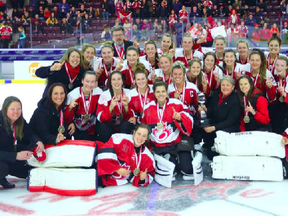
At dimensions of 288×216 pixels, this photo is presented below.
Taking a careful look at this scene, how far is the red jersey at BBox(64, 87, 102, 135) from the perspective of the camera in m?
4.29

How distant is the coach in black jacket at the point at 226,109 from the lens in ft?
13.9

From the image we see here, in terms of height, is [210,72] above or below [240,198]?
above

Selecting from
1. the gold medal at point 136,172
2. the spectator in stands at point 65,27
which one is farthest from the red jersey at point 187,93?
the spectator in stands at point 65,27

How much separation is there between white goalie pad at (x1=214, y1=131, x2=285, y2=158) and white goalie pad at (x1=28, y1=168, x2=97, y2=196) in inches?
50.8

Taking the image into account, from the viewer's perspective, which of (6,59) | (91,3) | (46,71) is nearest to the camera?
(46,71)

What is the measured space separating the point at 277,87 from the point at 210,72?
29.4 inches

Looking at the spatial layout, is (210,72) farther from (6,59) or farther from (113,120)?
(6,59)

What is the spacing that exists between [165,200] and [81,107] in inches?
56.6

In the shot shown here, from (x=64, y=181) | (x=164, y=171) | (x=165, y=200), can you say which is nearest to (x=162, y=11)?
(x=164, y=171)

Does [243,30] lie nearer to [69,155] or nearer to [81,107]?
[81,107]

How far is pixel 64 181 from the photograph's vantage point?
3619 mm

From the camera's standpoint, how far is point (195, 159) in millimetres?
3945

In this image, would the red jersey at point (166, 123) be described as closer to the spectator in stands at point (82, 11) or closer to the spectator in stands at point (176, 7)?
the spectator in stands at point (82, 11)

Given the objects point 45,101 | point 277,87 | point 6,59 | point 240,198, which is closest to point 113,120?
point 45,101
